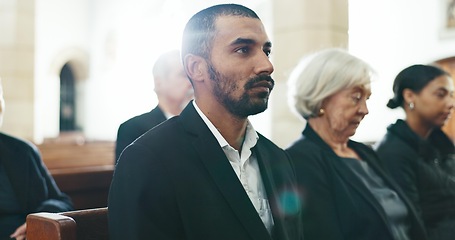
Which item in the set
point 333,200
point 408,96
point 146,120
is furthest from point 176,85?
point 408,96

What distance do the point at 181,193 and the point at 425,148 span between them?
1.86 m

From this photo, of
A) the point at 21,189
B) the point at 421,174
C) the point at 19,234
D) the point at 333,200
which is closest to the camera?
the point at 333,200

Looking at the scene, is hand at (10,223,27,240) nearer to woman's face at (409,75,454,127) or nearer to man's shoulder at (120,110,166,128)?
man's shoulder at (120,110,166,128)

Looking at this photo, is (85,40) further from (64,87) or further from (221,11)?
(221,11)

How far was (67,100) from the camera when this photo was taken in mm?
16281

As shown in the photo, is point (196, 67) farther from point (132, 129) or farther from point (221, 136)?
point (132, 129)

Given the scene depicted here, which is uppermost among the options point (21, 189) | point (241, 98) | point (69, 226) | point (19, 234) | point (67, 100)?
point (241, 98)

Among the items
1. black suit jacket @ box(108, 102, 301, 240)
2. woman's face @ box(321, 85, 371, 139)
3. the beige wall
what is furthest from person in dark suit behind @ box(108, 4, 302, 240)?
the beige wall

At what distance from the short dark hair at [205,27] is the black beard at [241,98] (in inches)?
2.5

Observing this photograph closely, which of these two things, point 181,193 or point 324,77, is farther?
point 324,77

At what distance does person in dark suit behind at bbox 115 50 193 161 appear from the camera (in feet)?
9.09

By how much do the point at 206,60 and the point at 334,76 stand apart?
965 millimetres

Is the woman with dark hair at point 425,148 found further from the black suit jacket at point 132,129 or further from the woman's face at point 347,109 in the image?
the black suit jacket at point 132,129

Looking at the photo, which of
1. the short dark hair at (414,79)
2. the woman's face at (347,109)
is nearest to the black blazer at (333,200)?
the woman's face at (347,109)
